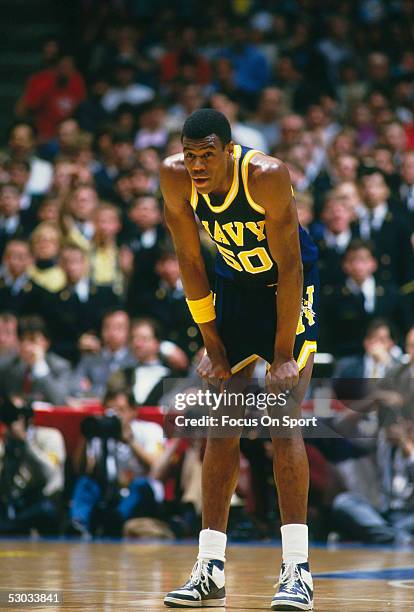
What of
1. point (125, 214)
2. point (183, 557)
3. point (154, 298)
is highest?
point (125, 214)

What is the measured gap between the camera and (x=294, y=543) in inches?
212

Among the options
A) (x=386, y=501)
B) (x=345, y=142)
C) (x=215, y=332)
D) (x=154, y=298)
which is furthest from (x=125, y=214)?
(x=215, y=332)

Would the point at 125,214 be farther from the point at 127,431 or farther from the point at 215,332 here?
the point at 215,332

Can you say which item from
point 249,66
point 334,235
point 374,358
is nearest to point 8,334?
point 334,235

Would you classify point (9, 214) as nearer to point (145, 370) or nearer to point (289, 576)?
point (145, 370)

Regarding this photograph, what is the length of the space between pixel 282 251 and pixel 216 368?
65 cm

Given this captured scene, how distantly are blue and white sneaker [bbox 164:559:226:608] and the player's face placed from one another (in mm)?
1648

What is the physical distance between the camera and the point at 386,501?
30.9ft

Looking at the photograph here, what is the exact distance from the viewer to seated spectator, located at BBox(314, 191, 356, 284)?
37.2 feet

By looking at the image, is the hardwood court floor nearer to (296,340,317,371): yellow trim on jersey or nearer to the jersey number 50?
(296,340,317,371): yellow trim on jersey

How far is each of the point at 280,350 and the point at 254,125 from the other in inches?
366

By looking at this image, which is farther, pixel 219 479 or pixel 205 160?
pixel 219 479

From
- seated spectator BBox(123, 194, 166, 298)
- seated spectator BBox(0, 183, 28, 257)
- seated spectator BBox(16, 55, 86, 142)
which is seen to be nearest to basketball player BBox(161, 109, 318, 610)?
seated spectator BBox(123, 194, 166, 298)

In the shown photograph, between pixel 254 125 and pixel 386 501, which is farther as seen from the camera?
pixel 254 125
